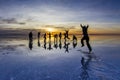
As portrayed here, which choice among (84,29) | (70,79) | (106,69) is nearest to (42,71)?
(70,79)

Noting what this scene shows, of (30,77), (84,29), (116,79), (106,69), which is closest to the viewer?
(116,79)

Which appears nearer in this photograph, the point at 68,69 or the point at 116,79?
the point at 116,79

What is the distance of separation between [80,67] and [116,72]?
116 inches

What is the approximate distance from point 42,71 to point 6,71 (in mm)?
2288

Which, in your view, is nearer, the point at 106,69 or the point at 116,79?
the point at 116,79

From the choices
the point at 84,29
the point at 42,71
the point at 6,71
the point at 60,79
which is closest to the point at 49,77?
the point at 60,79

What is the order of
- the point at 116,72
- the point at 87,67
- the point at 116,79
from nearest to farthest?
the point at 116,79, the point at 116,72, the point at 87,67

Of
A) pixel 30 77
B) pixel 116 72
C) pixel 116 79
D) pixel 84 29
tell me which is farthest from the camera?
pixel 84 29

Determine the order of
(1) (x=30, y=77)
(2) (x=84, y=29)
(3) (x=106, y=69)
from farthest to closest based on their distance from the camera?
(2) (x=84, y=29) < (3) (x=106, y=69) < (1) (x=30, y=77)

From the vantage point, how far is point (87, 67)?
1612 cm

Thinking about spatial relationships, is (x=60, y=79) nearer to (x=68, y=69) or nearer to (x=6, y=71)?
(x=68, y=69)

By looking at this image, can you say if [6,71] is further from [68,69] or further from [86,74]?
[86,74]

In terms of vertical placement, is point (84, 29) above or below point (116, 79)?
above

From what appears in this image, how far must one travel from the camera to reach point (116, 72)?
1384 cm
